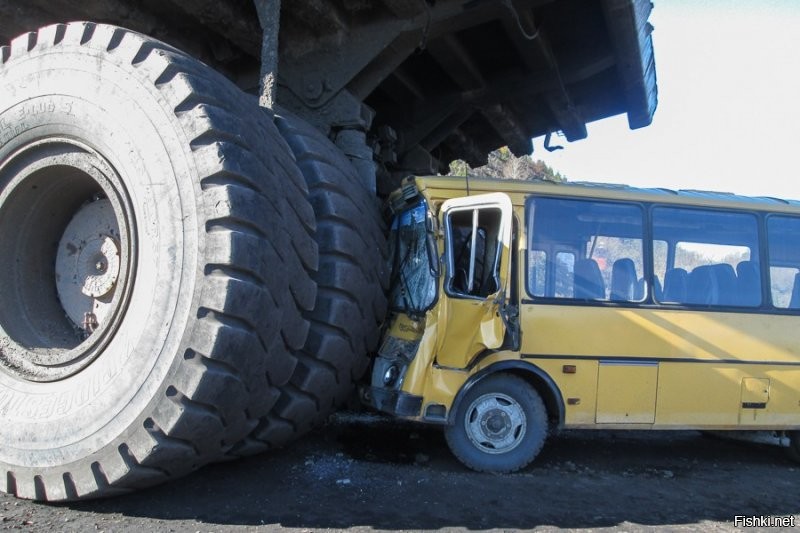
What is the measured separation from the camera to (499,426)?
481cm

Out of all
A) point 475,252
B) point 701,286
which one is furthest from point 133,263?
point 701,286

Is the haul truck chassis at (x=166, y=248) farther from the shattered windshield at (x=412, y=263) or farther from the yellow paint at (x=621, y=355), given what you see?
the yellow paint at (x=621, y=355)

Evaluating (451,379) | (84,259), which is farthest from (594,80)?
(84,259)

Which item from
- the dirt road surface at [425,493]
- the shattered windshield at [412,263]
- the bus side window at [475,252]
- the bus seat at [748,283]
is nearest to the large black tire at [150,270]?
the dirt road surface at [425,493]

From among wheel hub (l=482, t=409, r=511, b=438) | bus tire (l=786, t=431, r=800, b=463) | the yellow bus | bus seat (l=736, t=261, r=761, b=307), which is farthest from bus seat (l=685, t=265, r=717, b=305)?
wheel hub (l=482, t=409, r=511, b=438)

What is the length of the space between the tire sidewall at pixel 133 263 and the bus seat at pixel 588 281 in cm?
314

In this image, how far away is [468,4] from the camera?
210 inches

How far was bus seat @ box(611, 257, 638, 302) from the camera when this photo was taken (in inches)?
202

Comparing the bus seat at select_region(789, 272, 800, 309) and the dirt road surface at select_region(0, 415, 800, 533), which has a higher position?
the bus seat at select_region(789, 272, 800, 309)

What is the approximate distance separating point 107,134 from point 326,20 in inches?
98.4

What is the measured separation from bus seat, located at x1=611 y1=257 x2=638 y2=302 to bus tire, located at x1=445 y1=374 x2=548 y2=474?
1073mm

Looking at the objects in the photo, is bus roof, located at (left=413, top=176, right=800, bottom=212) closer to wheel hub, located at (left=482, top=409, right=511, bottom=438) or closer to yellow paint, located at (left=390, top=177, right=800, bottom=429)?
yellow paint, located at (left=390, top=177, right=800, bottom=429)

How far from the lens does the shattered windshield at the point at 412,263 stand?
4.82 metres

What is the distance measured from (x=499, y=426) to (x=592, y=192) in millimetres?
2070
